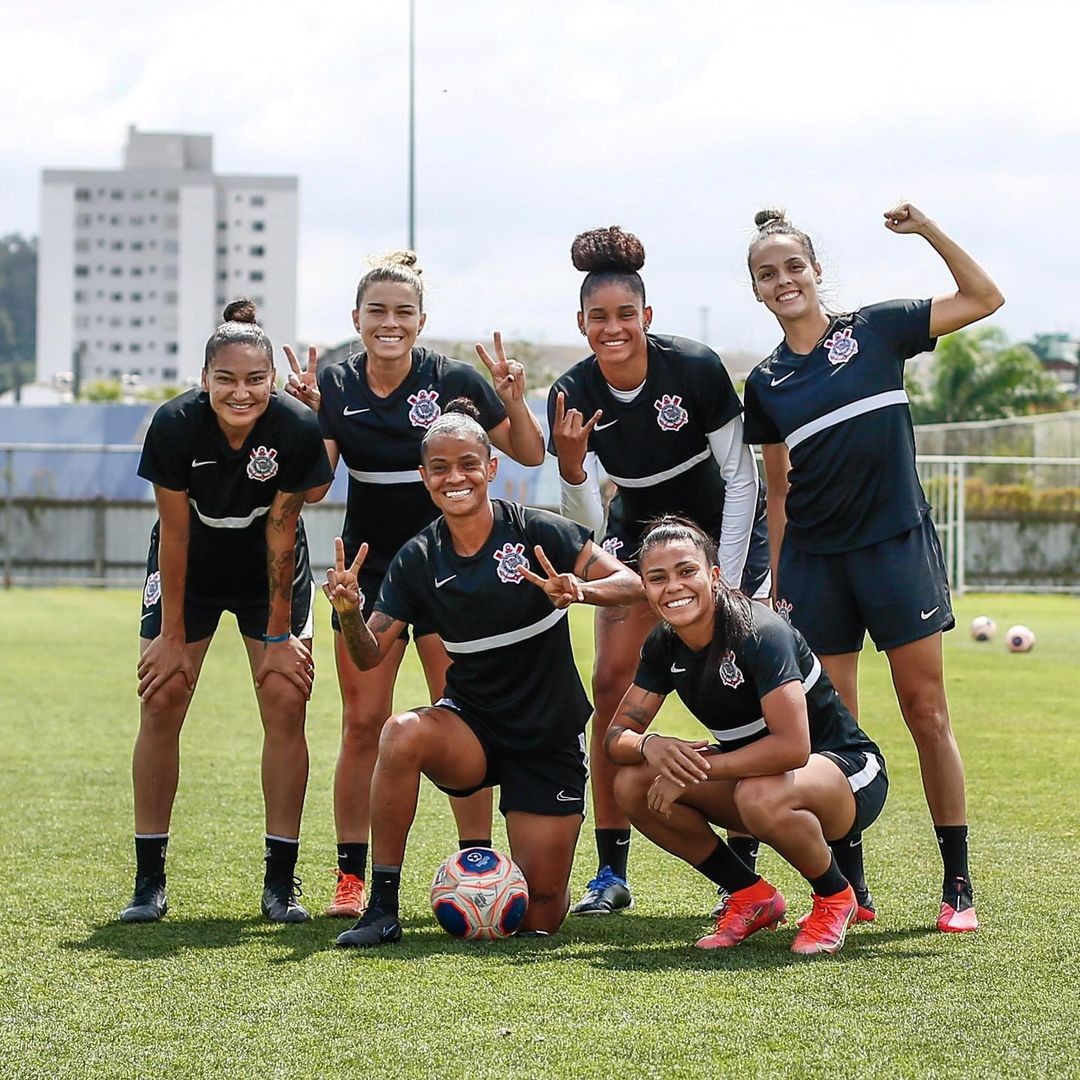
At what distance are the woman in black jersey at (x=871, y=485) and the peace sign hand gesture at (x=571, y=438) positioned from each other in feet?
2.24

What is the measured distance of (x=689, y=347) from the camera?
581 cm

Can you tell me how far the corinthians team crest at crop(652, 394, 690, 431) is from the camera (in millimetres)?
5746

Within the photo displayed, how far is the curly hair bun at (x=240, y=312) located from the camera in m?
5.86

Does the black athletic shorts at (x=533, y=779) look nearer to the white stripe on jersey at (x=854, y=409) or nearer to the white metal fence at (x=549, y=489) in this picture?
the white stripe on jersey at (x=854, y=409)

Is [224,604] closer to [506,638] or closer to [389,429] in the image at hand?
[389,429]

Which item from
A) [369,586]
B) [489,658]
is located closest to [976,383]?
[369,586]

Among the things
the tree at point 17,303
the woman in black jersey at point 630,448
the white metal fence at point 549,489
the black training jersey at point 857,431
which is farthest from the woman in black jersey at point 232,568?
the tree at point 17,303

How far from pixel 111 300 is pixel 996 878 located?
139m

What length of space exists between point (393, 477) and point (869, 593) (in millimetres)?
1775

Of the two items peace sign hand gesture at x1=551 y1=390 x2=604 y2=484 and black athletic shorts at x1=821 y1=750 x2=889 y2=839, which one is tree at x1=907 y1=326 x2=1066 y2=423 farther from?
black athletic shorts at x1=821 y1=750 x2=889 y2=839

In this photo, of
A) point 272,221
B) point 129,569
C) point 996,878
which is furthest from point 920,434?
point 272,221

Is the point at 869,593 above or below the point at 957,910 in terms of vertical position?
above

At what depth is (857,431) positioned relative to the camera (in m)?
5.22

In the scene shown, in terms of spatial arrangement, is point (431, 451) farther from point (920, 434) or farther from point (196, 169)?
point (196, 169)
